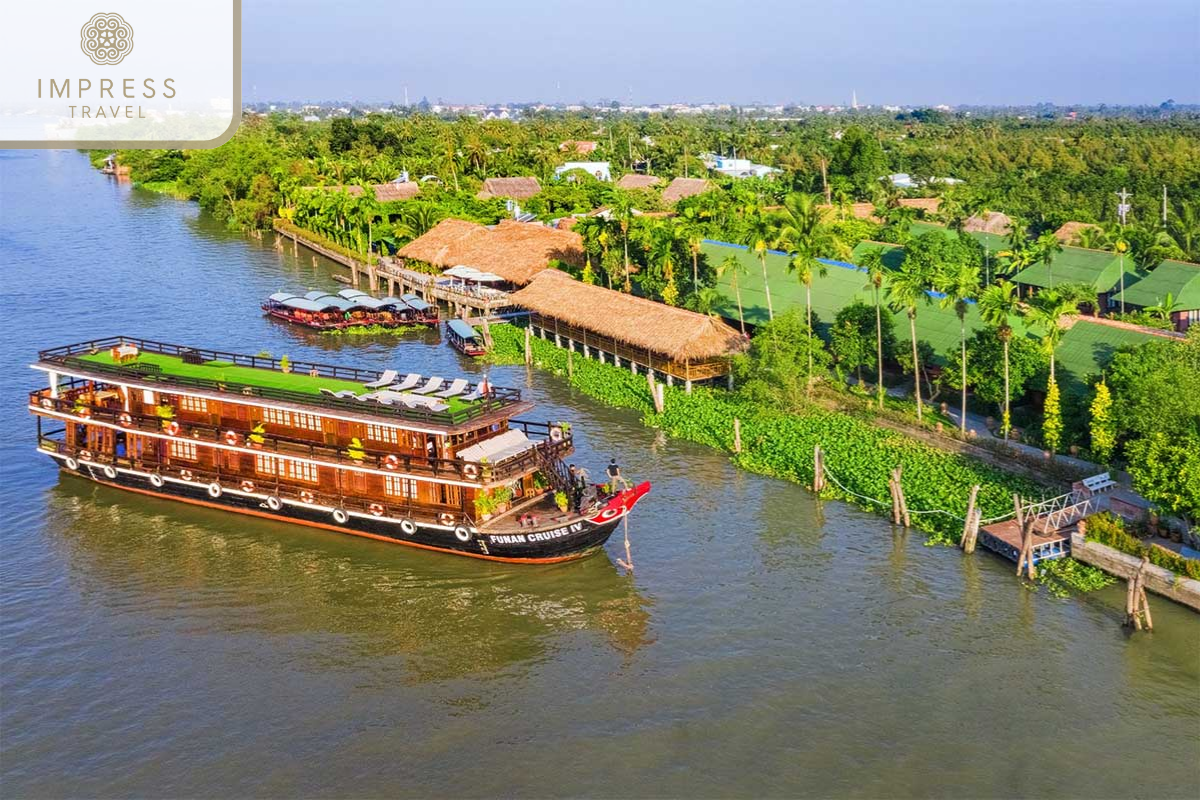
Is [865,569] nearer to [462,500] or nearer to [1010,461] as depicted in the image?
[1010,461]

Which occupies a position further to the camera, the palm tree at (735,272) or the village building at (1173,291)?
the village building at (1173,291)

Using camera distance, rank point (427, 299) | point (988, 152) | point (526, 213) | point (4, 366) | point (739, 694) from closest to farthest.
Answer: point (739, 694) → point (4, 366) → point (427, 299) → point (526, 213) → point (988, 152)

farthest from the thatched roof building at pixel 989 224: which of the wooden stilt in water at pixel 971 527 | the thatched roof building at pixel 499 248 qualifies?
the wooden stilt in water at pixel 971 527

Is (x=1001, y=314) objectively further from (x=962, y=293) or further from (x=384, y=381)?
(x=384, y=381)

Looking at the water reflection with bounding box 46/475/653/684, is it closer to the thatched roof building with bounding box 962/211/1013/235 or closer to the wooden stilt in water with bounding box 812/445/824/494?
Answer: the wooden stilt in water with bounding box 812/445/824/494

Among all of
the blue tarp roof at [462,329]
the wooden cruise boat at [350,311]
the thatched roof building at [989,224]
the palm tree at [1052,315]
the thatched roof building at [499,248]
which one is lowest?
the blue tarp roof at [462,329]

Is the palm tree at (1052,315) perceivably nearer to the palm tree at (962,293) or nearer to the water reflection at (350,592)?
the palm tree at (962,293)

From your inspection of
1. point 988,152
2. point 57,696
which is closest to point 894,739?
point 57,696

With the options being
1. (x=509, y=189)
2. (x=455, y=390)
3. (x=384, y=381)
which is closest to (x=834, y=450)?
(x=455, y=390)

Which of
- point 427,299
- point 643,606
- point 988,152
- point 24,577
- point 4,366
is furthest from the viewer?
point 988,152
